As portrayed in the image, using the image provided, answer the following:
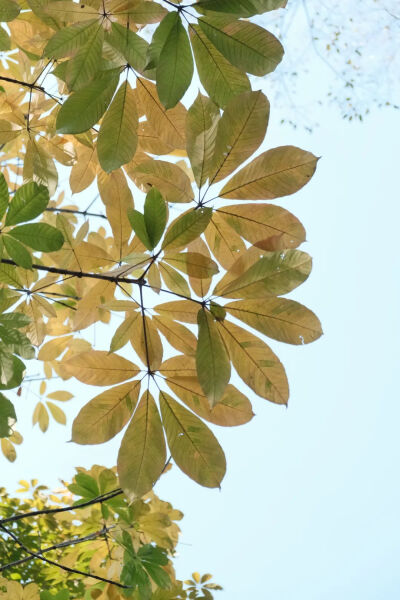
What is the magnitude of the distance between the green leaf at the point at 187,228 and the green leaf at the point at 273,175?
9 cm

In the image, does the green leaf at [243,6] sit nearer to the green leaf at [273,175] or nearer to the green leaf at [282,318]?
the green leaf at [273,175]

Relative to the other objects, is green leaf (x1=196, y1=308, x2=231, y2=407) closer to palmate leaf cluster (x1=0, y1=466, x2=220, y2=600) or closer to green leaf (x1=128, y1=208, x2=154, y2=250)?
green leaf (x1=128, y1=208, x2=154, y2=250)

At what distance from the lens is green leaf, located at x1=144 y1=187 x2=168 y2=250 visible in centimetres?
83

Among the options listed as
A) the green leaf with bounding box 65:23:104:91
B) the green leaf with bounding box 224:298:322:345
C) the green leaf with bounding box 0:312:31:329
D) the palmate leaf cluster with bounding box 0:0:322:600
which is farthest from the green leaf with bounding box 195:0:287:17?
the green leaf with bounding box 0:312:31:329

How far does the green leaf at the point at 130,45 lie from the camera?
0.86 meters

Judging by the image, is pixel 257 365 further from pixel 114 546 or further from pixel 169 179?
pixel 114 546

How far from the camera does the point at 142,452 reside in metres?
0.89

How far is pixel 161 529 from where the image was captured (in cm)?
162

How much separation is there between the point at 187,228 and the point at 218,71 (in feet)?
0.89

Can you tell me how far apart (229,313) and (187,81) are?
0.36 metres

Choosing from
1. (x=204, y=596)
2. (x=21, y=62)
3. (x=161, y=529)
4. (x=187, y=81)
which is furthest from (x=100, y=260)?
(x=204, y=596)

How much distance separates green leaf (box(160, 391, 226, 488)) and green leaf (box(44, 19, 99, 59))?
1.91 ft

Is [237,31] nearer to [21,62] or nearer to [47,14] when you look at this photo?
[47,14]

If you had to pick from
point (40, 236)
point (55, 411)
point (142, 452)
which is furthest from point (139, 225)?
point (55, 411)
